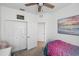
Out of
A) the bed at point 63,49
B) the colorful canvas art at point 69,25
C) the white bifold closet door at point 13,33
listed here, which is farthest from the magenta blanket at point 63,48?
the white bifold closet door at point 13,33

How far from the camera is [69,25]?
2.83 ft

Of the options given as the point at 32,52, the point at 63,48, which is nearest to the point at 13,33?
the point at 32,52

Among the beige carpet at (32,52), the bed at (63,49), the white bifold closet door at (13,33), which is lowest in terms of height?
the beige carpet at (32,52)

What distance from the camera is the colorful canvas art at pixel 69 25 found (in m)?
0.82

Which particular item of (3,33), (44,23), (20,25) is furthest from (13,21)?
(44,23)

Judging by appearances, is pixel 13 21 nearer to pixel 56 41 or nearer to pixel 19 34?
pixel 19 34

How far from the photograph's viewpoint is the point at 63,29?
0.90 meters

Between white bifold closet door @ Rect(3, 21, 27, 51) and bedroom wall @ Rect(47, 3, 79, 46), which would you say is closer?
bedroom wall @ Rect(47, 3, 79, 46)

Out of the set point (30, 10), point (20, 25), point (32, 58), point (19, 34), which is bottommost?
point (32, 58)

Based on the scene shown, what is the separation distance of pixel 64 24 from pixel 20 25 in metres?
0.57

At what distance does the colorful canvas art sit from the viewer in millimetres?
821

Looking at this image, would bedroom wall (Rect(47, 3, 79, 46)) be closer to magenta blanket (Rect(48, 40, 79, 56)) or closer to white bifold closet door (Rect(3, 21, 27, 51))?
magenta blanket (Rect(48, 40, 79, 56))

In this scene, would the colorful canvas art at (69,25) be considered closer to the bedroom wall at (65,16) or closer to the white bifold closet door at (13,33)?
the bedroom wall at (65,16)

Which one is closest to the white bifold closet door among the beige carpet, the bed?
the beige carpet
